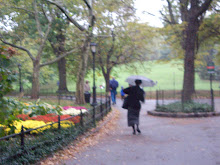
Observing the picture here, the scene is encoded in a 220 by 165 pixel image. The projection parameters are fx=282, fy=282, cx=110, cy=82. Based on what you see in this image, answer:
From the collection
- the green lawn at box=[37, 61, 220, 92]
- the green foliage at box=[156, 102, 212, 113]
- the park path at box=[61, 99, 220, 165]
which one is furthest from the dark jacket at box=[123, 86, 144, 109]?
the green lawn at box=[37, 61, 220, 92]

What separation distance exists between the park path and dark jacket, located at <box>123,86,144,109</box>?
1.03 m

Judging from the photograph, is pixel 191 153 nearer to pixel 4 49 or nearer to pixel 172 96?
pixel 4 49

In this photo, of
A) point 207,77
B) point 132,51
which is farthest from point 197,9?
point 207,77

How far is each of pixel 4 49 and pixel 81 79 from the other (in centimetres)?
1143

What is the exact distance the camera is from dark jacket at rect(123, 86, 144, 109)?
9.45 metres

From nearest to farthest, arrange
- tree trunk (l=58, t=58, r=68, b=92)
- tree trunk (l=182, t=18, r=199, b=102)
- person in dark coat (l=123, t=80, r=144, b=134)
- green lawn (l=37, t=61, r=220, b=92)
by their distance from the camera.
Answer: person in dark coat (l=123, t=80, r=144, b=134) < tree trunk (l=182, t=18, r=199, b=102) < tree trunk (l=58, t=58, r=68, b=92) < green lawn (l=37, t=61, r=220, b=92)

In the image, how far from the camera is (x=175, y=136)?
888cm

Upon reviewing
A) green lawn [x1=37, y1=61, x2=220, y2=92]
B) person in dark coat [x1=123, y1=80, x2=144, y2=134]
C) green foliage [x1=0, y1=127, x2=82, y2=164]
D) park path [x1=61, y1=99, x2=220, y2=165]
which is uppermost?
green lawn [x1=37, y1=61, x2=220, y2=92]

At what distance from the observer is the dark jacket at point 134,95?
31.0ft

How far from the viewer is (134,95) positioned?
9477 mm

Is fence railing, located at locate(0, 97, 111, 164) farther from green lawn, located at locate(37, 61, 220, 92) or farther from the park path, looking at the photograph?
green lawn, located at locate(37, 61, 220, 92)

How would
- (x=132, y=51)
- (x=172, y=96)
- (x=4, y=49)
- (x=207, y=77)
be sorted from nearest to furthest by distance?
(x=4, y=49)
(x=172, y=96)
(x=132, y=51)
(x=207, y=77)

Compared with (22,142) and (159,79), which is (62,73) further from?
(159,79)

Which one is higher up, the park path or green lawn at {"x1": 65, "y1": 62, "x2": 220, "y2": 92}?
green lawn at {"x1": 65, "y1": 62, "x2": 220, "y2": 92}
